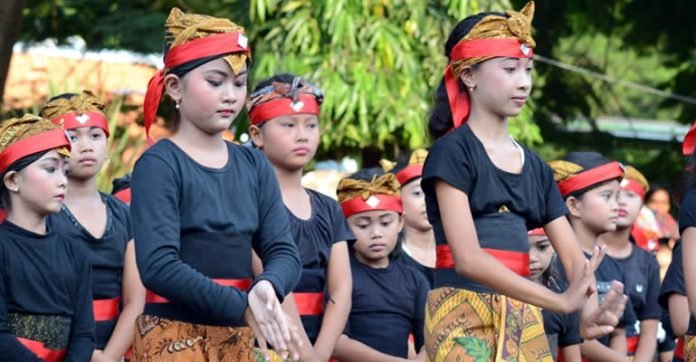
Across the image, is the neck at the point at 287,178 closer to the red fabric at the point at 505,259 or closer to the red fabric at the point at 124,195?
the red fabric at the point at 124,195

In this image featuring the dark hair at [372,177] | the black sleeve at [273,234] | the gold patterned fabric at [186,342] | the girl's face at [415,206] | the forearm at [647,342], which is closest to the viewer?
the gold patterned fabric at [186,342]

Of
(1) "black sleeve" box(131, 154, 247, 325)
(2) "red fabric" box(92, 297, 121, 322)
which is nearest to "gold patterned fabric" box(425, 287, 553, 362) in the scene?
(1) "black sleeve" box(131, 154, 247, 325)

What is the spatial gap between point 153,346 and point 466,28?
1850 millimetres

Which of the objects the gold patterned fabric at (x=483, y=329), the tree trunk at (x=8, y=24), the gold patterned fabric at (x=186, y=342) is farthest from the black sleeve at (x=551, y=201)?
the tree trunk at (x=8, y=24)

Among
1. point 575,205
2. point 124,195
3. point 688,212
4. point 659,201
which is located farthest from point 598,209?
point 659,201

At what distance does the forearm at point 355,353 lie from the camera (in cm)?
814

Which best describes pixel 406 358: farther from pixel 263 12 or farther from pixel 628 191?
pixel 263 12

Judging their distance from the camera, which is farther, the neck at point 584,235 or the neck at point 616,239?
the neck at point 616,239

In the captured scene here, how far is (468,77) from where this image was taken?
6.41 m

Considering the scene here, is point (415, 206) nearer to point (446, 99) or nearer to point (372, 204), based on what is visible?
point (372, 204)

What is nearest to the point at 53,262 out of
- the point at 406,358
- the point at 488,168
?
the point at 488,168

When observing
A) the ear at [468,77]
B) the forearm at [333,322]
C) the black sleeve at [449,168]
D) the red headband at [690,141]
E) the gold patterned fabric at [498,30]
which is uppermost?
the gold patterned fabric at [498,30]

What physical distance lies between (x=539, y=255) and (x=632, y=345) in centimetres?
169

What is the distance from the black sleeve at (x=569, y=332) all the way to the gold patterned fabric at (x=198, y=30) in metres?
2.91
